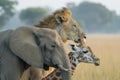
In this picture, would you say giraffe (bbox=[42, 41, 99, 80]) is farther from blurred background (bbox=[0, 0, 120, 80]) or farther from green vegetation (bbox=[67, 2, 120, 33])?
green vegetation (bbox=[67, 2, 120, 33])

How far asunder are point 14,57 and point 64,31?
1.50 m

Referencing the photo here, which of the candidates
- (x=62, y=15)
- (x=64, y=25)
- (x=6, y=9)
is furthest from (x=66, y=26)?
(x=6, y=9)

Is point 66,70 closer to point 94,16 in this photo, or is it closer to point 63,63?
point 63,63

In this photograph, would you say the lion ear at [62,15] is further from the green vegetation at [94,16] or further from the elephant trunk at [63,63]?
the green vegetation at [94,16]

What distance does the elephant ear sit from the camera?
16.7 feet

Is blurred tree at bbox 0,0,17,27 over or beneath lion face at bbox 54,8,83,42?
beneath

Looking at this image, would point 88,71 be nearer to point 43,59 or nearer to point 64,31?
point 64,31

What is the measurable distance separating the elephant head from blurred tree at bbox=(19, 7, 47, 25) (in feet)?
121

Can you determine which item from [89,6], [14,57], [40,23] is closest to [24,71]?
[14,57]

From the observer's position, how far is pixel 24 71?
17.7 ft

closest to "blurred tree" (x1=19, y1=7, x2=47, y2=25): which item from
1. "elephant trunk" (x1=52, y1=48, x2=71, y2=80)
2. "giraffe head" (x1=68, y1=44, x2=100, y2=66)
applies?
"giraffe head" (x1=68, y1=44, x2=100, y2=66)

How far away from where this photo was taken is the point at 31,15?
4322cm

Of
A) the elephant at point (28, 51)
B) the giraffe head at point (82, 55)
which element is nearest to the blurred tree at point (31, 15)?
the giraffe head at point (82, 55)

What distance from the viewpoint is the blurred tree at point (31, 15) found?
1677 inches
